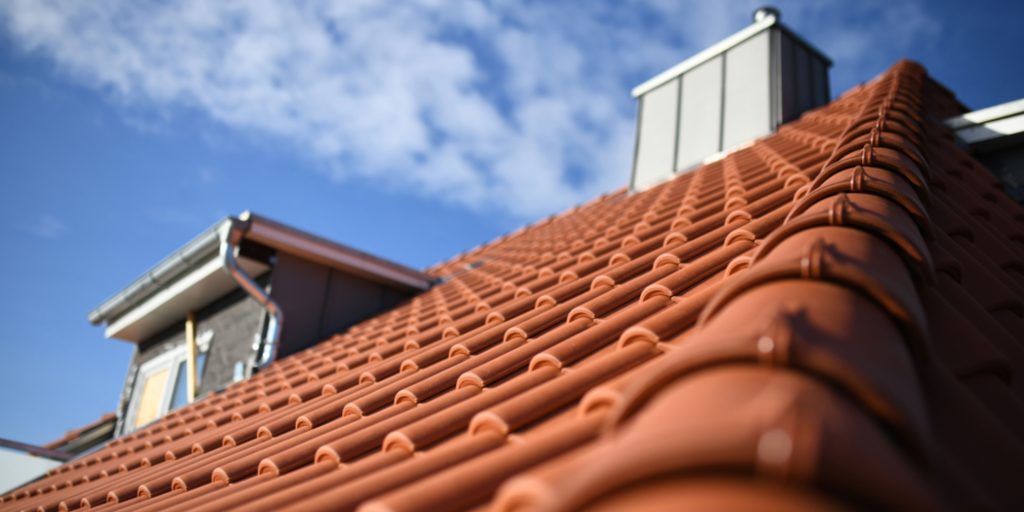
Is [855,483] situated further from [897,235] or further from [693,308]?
[693,308]

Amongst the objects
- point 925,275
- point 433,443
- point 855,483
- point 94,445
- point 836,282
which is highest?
point 94,445

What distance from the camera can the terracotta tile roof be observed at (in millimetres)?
656

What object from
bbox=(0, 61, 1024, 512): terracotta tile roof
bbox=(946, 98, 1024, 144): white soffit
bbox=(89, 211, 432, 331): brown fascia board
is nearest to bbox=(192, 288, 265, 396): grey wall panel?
bbox=(89, 211, 432, 331): brown fascia board

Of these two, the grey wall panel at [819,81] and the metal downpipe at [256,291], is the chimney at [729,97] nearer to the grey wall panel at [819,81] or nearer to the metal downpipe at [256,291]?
the grey wall panel at [819,81]

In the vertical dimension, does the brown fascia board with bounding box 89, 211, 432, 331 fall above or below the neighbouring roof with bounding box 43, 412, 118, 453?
above

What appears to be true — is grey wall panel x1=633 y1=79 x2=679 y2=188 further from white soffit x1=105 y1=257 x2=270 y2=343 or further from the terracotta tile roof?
white soffit x1=105 y1=257 x2=270 y2=343

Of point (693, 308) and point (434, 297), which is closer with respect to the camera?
point (693, 308)

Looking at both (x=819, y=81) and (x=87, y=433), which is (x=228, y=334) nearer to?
(x=87, y=433)

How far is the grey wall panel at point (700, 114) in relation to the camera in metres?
6.56

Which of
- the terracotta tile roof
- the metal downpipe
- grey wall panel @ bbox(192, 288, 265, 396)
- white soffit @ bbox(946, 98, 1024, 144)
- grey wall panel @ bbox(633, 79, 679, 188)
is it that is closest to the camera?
the terracotta tile roof

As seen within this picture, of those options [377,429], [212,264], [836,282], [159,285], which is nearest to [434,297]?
[212,264]

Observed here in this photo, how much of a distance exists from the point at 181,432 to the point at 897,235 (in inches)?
142

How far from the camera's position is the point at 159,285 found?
635 cm

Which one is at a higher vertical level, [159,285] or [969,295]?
[159,285]
